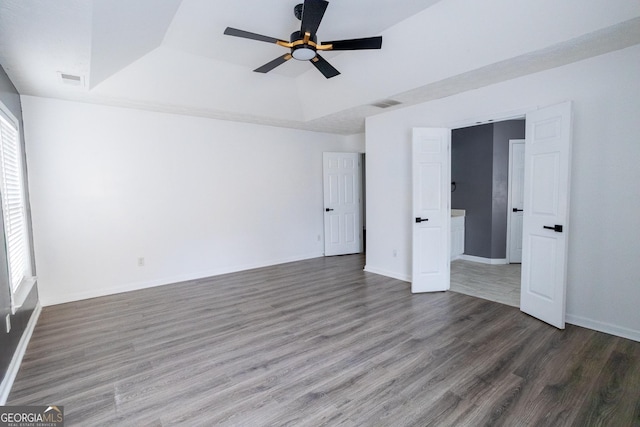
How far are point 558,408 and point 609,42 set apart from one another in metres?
2.95

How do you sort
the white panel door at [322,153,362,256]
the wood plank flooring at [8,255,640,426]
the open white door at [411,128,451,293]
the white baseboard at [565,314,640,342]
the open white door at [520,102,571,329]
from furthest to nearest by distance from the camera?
the white panel door at [322,153,362,256] < the open white door at [411,128,451,293] < the open white door at [520,102,571,329] < the white baseboard at [565,314,640,342] < the wood plank flooring at [8,255,640,426]

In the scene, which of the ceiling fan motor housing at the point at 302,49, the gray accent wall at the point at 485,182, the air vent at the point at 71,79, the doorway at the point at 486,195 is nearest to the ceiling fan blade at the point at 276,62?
the ceiling fan motor housing at the point at 302,49

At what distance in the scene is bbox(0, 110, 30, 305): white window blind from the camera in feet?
8.71

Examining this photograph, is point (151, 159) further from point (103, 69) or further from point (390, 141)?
point (390, 141)

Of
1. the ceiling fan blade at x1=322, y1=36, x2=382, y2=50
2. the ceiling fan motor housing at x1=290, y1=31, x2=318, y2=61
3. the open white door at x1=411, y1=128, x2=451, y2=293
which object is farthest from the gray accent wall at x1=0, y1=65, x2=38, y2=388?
the open white door at x1=411, y1=128, x2=451, y2=293

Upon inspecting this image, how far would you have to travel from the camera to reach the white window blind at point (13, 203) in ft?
8.71

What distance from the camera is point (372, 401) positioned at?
2.00 m

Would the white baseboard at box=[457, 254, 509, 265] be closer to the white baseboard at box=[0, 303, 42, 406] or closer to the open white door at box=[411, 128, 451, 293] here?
the open white door at box=[411, 128, 451, 293]

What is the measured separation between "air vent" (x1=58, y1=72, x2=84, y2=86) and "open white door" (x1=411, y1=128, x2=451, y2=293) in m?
3.98

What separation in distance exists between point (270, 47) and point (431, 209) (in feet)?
9.67

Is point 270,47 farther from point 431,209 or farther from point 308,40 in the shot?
point 431,209

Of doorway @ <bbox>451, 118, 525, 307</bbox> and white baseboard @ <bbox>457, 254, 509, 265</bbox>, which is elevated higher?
doorway @ <bbox>451, 118, 525, 307</bbox>

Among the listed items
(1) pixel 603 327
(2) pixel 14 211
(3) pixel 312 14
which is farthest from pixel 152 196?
(1) pixel 603 327


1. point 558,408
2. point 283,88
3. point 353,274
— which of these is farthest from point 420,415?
point 283,88
